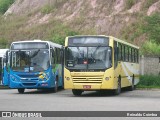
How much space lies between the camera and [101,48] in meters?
24.6

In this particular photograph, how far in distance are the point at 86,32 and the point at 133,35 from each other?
9.03 m

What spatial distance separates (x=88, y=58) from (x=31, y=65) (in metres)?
4.30

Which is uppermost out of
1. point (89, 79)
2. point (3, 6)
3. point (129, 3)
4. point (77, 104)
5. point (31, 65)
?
point (3, 6)

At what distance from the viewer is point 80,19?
87.5 metres

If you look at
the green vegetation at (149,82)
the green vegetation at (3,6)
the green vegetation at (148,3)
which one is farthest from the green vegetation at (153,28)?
the green vegetation at (3,6)

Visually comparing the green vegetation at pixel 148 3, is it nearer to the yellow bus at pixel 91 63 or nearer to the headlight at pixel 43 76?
the headlight at pixel 43 76

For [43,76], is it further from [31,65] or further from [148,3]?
[148,3]

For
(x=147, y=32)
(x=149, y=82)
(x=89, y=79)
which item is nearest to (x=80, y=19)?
(x=147, y=32)

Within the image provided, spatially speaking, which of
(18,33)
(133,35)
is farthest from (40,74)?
(18,33)

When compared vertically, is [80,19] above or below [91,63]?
above

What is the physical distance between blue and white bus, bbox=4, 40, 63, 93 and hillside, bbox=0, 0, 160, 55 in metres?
32.3

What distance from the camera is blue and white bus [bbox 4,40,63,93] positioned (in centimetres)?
2750

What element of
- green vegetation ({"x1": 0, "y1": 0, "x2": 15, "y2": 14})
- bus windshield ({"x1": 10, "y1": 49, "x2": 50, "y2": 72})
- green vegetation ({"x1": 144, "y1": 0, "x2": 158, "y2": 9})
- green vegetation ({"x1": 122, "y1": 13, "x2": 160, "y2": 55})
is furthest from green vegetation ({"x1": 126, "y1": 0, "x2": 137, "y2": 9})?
green vegetation ({"x1": 0, "y1": 0, "x2": 15, "y2": 14})

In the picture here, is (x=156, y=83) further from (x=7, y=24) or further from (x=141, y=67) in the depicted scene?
(x=7, y=24)
